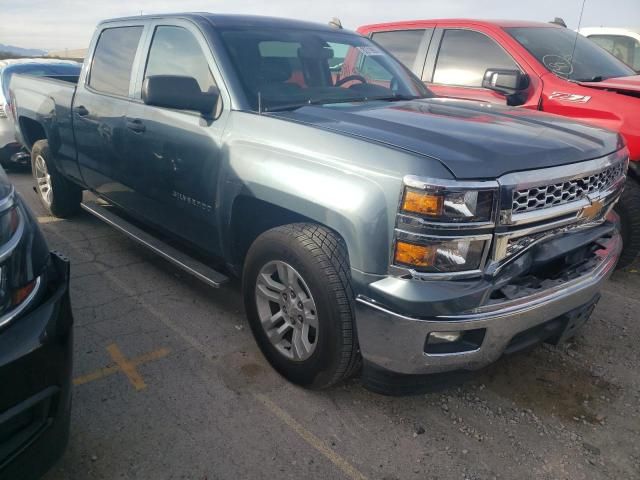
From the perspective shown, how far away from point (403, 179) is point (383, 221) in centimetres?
18

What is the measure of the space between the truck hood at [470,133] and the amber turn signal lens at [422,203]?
0.13 meters

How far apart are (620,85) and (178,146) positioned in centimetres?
346

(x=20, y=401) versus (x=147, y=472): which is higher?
(x=20, y=401)

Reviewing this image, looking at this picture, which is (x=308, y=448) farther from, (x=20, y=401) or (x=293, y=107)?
(x=293, y=107)

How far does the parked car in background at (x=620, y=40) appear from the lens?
7.11m

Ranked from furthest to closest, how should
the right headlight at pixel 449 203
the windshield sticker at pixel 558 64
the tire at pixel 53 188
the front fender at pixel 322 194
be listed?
1. the tire at pixel 53 188
2. the windshield sticker at pixel 558 64
3. the front fender at pixel 322 194
4. the right headlight at pixel 449 203

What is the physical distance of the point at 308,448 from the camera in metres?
2.30

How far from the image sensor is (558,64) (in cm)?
458

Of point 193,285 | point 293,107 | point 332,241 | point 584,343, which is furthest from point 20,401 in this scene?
point 584,343

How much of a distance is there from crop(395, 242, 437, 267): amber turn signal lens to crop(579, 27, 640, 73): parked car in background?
21.7ft

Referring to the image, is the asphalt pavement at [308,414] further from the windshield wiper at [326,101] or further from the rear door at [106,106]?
the windshield wiper at [326,101]

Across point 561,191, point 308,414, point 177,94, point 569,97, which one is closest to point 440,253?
point 561,191

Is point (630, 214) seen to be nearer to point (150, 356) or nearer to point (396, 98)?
point (396, 98)

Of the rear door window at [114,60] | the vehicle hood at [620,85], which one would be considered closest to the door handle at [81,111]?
the rear door window at [114,60]
